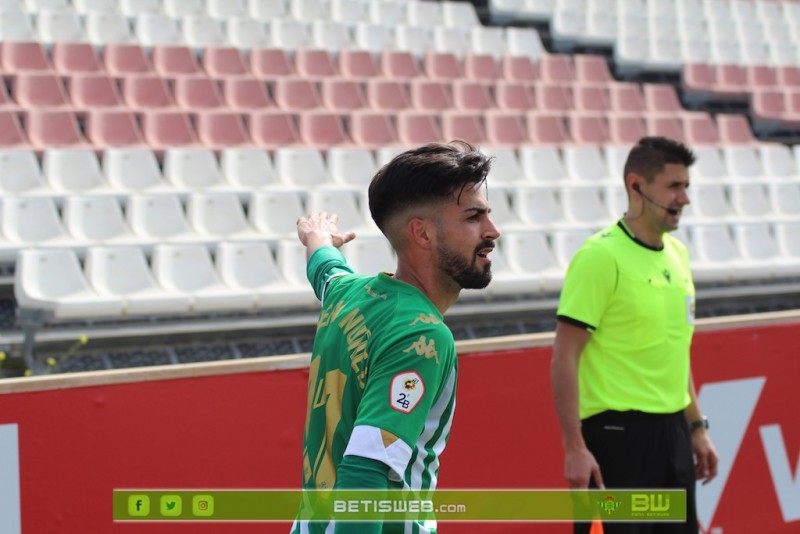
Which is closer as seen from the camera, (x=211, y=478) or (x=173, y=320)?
(x=211, y=478)

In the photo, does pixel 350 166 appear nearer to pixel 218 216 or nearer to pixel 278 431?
pixel 218 216

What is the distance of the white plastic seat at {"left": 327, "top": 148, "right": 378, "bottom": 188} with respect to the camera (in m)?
8.11

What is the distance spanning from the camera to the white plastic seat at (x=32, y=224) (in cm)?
645

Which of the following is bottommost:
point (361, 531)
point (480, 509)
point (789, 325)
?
point (361, 531)

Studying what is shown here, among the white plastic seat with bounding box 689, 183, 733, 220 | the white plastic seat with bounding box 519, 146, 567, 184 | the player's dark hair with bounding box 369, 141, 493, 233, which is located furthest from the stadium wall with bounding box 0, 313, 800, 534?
the white plastic seat with bounding box 689, 183, 733, 220

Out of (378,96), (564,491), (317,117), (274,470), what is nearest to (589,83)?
(378,96)

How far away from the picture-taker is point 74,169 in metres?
7.35

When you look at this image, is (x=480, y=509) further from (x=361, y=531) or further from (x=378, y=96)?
(x=378, y=96)

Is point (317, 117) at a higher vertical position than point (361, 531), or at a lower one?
higher

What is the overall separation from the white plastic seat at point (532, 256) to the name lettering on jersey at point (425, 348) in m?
5.87

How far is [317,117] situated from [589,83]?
3664mm

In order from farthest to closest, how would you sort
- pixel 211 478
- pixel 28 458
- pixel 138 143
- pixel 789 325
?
pixel 138 143 < pixel 789 325 < pixel 211 478 < pixel 28 458

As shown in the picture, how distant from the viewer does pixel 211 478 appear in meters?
3.32

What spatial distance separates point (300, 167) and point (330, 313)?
20.3ft
